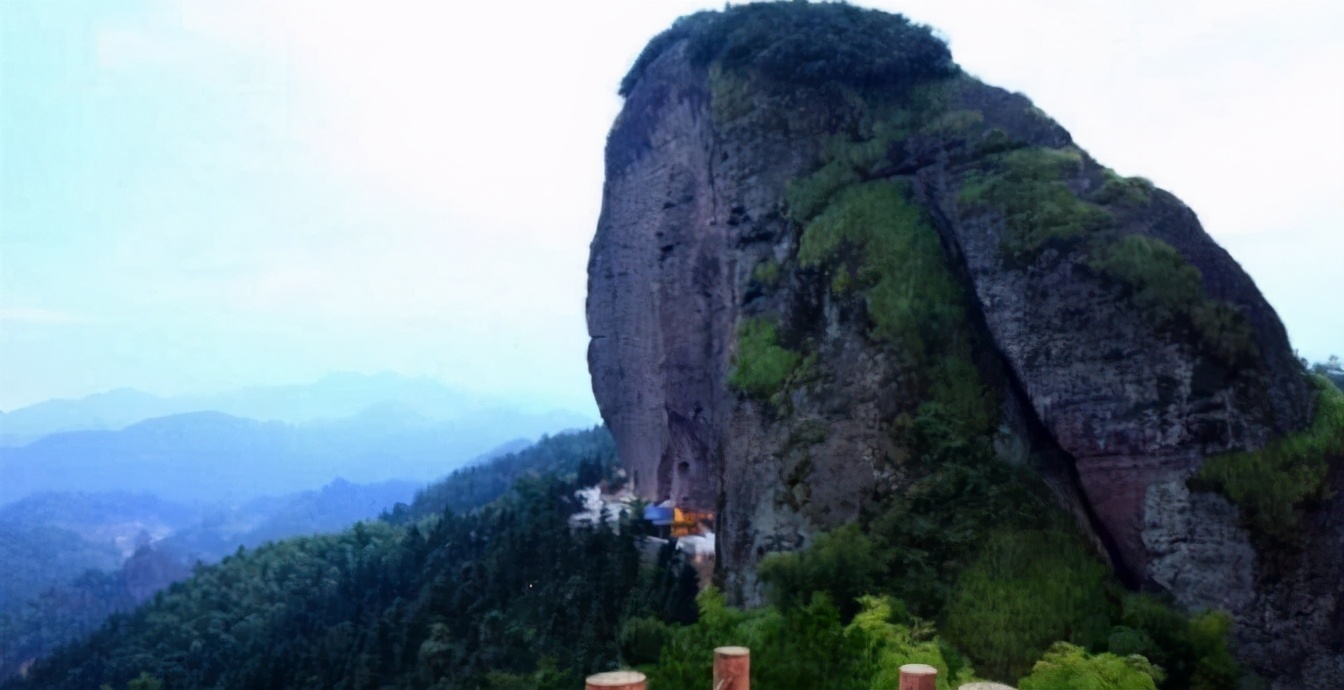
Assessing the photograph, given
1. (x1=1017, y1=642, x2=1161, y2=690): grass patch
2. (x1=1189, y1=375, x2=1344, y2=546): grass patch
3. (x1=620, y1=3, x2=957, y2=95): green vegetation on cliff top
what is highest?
(x1=620, y1=3, x2=957, y2=95): green vegetation on cliff top

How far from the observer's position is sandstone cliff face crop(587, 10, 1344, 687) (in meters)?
9.78

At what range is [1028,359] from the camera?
1117 cm

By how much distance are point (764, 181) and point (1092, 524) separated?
6844 mm

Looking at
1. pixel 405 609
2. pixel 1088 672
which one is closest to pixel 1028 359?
pixel 1088 672

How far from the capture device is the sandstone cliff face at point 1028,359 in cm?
978

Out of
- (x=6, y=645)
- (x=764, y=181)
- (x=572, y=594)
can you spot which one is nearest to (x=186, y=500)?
(x=6, y=645)

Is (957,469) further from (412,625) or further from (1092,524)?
(412,625)

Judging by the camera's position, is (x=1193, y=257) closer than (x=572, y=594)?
Yes

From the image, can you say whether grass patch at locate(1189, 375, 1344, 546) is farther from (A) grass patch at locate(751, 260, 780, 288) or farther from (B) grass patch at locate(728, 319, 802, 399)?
(A) grass patch at locate(751, 260, 780, 288)

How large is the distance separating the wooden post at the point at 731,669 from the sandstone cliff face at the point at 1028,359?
7785 mm

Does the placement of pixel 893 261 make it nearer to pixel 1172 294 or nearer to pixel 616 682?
pixel 1172 294

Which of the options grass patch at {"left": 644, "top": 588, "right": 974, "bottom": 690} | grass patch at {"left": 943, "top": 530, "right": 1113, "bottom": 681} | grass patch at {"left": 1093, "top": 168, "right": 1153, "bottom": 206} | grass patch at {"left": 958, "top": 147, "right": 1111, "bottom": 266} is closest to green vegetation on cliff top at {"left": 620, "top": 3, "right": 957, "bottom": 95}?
grass patch at {"left": 958, "top": 147, "right": 1111, "bottom": 266}

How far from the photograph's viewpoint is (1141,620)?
357 inches

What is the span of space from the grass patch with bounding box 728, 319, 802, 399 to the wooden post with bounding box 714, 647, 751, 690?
913cm
